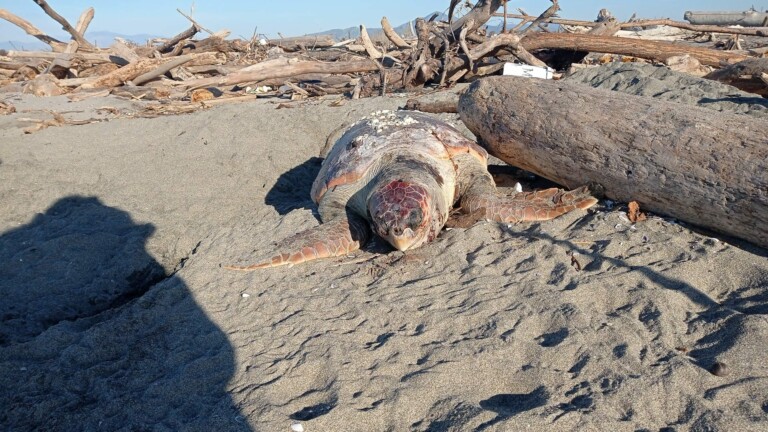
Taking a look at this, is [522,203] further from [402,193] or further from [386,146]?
[386,146]

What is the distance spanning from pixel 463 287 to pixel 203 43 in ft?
36.0

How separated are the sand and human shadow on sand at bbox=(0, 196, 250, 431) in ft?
0.04

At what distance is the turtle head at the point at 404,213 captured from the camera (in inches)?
134

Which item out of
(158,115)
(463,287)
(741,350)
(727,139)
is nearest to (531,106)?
(727,139)

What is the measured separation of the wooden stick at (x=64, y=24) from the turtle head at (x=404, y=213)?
10.5 metres

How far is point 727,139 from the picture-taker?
313 centimetres

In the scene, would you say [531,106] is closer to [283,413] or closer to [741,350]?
[741,350]

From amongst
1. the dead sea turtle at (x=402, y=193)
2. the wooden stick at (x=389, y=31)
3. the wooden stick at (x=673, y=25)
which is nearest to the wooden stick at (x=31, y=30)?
the wooden stick at (x=389, y=31)

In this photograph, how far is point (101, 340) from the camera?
300cm

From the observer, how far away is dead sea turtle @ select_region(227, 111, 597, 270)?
3.52 m

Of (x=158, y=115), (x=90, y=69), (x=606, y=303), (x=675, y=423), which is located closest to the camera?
(x=675, y=423)

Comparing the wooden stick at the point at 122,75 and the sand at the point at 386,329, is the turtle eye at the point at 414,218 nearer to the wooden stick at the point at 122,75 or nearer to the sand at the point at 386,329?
the sand at the point at 386,329

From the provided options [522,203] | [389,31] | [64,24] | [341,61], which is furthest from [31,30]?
[522,203]

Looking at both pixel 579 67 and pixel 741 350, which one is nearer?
pixel 741 350
